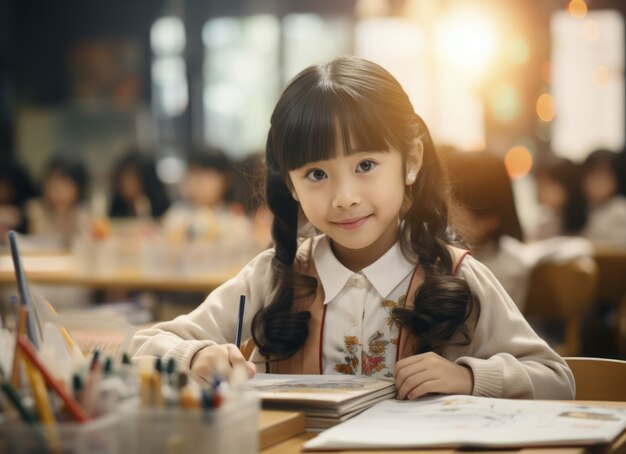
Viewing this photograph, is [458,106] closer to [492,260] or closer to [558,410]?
[492,260]

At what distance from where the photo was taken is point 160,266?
13.9 ft

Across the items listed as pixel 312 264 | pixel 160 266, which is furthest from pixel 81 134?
pixel 312 264

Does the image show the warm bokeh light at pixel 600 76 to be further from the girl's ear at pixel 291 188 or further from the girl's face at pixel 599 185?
the girl's ear at pixel 291 188

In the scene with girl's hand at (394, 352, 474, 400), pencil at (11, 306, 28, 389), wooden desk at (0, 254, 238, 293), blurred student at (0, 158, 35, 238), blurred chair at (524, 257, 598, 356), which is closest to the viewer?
pencil at (11, 306, 28, 389)

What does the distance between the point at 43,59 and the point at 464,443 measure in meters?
9.02

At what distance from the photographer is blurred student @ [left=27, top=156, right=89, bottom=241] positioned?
239 inches

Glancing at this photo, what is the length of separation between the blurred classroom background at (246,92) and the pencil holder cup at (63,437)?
5.15 m

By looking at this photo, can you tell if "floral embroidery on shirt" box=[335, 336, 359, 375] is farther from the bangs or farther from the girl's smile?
the bangs

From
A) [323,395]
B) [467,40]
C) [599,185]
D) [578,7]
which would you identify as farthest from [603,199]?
[323,395]

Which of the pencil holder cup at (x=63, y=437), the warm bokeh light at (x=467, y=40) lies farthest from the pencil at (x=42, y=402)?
the warm bokeh light at (x=467, y=40)

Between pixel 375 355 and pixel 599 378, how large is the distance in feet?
1.22

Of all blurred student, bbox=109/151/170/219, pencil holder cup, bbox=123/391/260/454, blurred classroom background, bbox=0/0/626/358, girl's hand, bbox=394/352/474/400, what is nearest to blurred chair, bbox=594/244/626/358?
blurred classroom background, bbox=0/0/626/358

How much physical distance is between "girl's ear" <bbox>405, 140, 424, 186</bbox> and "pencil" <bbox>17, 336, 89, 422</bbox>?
0.80 m

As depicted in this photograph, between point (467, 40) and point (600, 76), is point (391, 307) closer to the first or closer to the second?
point (467, 40)
